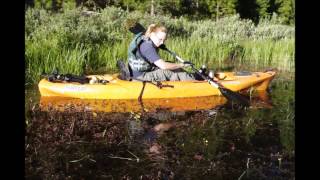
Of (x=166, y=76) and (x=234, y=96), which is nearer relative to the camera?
(x=234, y=96)

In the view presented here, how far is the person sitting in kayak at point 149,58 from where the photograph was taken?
8.50 m

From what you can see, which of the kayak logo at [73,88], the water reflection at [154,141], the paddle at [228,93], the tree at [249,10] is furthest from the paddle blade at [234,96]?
the tree at [249,10]

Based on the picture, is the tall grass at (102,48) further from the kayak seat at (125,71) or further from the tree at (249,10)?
the tree at (249,10)

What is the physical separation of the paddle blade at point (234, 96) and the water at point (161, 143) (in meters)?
0.14

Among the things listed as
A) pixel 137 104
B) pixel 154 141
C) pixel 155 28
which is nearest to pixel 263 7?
pixel 155 28

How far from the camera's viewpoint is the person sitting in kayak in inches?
335

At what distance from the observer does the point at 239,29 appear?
1903 cm

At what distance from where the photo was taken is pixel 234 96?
312 inches

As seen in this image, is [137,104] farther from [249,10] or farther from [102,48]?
[249,10]

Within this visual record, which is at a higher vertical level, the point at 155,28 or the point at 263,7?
the point at 263,7

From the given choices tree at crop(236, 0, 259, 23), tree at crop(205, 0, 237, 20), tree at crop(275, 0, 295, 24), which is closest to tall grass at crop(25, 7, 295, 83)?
tree at crop(205, 0, 237, 20)

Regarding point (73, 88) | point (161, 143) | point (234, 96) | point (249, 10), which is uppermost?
point (249, 10)

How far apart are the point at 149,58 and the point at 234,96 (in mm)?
1619
